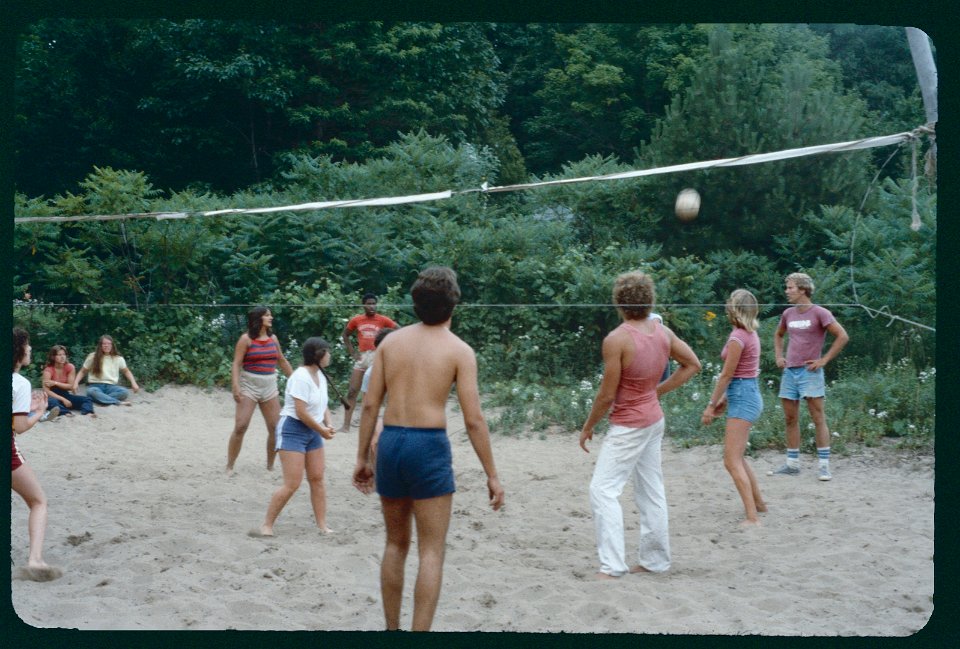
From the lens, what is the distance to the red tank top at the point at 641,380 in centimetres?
452

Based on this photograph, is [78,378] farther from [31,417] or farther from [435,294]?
[435,294]

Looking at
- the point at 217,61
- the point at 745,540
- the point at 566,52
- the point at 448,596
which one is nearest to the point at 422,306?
the point at 448,596

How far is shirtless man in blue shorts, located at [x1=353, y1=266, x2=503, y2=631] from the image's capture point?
3.55 metres

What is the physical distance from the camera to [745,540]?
5.46 m

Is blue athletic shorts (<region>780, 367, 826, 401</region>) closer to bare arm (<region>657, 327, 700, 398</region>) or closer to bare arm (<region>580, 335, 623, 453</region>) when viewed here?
bare arm (<region>657, 327, 700, 398</region>)

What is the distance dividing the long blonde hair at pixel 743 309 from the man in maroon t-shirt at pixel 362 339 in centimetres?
275

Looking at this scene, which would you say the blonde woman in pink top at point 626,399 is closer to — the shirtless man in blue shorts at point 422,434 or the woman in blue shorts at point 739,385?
the woman in blue shorts at point 739,385

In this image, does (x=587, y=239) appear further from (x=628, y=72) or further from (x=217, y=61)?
(x=217, y=61)

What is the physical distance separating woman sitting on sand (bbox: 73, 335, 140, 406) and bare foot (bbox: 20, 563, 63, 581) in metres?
4.09

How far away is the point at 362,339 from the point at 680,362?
3.49m

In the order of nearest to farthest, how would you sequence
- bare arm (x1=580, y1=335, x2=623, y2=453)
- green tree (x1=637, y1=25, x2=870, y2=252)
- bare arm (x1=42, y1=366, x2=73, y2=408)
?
bare arm (x1=580, y1=335, x2=623, y2=453) < bare arm (x1=42, y1=366, x2=73, y2=408) < green tree (x1=637, y1=25, x2=870, y2=252)

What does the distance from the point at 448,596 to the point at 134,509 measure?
254 cm

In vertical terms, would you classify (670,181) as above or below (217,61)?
below

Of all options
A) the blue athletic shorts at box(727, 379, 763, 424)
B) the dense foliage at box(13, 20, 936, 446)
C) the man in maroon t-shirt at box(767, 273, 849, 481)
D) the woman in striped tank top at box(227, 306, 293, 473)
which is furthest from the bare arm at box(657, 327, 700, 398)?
the woman in striped tank top at box(227, 306, 293, 473)
